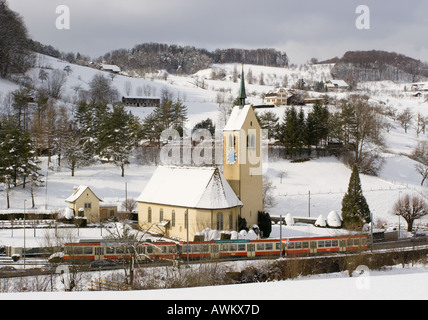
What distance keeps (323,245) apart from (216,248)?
776cm

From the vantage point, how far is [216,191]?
112 ft

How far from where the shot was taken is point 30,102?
227ft

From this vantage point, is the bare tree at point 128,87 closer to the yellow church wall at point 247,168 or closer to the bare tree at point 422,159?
the bare tree at point 422,159

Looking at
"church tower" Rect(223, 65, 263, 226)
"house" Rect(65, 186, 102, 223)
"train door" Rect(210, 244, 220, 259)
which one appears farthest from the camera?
"house" Rect(65, 186, 102, 223)

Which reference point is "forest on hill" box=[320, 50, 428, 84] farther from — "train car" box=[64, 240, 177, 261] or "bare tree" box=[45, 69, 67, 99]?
"train car" box=[64, 240, 177, 261]

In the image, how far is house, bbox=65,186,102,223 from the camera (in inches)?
1635

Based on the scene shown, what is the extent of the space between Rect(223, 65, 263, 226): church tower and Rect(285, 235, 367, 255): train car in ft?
18.6

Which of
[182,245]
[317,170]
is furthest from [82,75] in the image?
[182,245]

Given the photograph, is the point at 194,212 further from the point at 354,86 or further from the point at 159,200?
the point at 354,86

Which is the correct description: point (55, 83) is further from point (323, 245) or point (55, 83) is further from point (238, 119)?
point (323, 245)

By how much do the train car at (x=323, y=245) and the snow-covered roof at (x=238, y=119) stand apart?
10083mm

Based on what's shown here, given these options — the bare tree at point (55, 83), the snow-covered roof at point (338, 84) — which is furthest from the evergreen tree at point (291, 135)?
the snow-covered roof at point (338, 84)

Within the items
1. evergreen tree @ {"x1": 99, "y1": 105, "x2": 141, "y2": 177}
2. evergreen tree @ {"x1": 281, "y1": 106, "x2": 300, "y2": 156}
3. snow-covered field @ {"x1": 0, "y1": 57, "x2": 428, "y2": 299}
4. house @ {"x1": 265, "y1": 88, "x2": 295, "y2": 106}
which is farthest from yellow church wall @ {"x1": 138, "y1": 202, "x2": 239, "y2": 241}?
house @ {"x1": 265, "y1": 88, "x2": 295, "y2": 106}

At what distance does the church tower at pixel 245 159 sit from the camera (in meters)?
36.4
